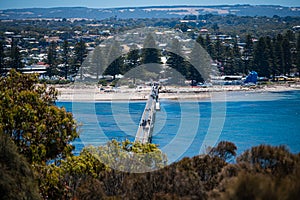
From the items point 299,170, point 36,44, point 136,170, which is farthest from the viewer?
point 36,44

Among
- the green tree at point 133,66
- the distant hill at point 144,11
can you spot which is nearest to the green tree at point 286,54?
the green tree at point 133,66

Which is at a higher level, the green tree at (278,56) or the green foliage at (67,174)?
the green tree at (278,56)

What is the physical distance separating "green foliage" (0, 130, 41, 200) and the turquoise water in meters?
8.26

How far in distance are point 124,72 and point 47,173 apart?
2374cm

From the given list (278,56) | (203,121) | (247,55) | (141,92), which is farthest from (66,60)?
(203,121)

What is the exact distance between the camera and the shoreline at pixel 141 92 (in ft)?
88.3

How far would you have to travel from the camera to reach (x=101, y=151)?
8086mm

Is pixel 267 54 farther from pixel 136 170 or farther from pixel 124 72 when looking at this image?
pixel 136 170

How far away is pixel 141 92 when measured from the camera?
27.8 m

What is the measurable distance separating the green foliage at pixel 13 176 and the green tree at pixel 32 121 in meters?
1.05

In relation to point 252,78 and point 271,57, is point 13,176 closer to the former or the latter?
point 252,78

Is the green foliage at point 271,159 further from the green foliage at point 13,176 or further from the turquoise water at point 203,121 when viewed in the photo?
the turquoise water at point 203,121

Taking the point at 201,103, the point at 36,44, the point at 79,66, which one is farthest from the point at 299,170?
the point at 36,44

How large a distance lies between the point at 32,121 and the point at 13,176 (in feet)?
4.99
